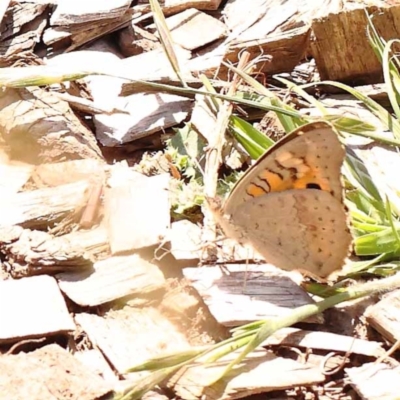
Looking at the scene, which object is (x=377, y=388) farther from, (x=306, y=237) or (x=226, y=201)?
(x=226, y=201)

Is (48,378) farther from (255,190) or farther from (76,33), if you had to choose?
(76,33)

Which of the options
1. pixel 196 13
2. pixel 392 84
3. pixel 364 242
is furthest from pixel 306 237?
pixel 196 13

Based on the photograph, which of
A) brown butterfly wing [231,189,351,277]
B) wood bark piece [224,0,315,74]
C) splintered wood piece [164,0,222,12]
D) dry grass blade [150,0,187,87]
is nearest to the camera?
brown butterfly wing [231,189,351,277]

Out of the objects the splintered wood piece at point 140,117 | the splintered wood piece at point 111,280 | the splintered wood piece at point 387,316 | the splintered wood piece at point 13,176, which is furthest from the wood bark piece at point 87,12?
the splintered wood piece at point 387,316

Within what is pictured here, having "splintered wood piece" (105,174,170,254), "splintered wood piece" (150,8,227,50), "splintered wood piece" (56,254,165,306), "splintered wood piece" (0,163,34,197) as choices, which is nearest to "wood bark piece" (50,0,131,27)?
"splintered wood piece" (150,8,227,50)

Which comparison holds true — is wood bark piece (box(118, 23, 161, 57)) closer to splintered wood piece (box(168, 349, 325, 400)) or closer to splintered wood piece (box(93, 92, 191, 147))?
splintered wood piece (box(93, 92, 191, 147))

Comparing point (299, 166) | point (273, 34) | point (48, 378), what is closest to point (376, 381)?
point (299, 166)
